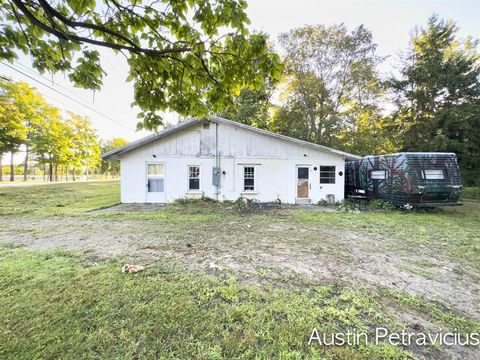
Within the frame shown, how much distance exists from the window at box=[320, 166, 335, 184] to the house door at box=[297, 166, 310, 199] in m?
0.88

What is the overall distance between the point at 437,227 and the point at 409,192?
91.7 inches

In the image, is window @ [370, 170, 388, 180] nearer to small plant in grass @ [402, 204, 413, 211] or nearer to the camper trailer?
the camper trailer

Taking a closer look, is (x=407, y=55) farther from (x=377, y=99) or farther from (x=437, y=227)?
(x=437, y=227)

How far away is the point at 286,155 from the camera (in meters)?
11.7

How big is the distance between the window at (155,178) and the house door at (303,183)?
7.52m

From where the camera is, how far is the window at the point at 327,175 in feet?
39.1

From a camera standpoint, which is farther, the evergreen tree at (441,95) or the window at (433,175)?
the evergreen tree at (441,95)

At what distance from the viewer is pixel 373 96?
19938mm

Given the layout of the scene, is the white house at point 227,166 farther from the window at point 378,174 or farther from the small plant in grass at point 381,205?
the small plant in grass at point 381,205

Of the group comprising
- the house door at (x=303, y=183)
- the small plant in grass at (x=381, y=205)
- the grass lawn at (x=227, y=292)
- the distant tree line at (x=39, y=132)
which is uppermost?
the distant tree line at (x=39, y=132)

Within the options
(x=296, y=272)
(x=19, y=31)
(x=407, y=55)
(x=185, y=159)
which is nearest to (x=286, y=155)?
(x=185, y=159)

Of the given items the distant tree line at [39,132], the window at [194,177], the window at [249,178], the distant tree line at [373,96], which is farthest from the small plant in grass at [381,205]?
the distant tree line at [39,132]

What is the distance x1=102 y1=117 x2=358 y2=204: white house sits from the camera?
11.1 m

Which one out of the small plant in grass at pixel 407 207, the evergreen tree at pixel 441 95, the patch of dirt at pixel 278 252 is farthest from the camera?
the evergreen tree at pixel 441 95
